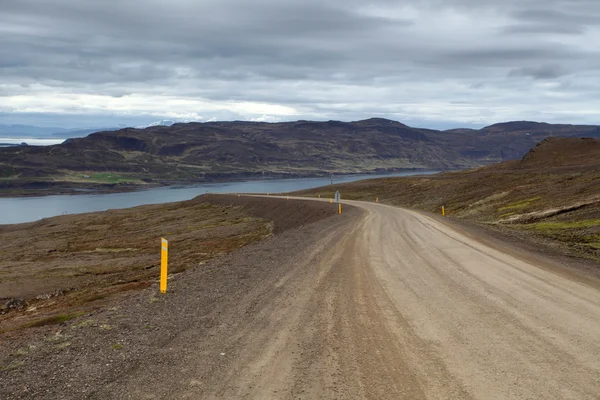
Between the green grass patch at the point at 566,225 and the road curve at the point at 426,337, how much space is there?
614 inches

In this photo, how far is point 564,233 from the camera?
2616 cm

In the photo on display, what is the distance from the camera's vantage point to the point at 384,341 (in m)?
8.03

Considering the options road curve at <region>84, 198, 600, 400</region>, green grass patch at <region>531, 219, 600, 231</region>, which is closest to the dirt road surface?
road curve at <region>84, 198, 600, 400</region>

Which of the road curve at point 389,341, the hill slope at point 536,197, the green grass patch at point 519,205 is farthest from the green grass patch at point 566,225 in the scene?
the road curve at point 389,341

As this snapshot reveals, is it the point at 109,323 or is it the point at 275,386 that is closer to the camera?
the point at 275,386

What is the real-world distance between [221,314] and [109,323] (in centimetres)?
223

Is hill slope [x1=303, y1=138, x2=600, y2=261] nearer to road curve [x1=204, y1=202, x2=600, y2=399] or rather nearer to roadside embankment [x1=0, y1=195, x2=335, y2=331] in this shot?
road curve [x1=204, y1=202, x2=600, y2=399]

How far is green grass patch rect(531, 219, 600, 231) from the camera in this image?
27511 millimetres

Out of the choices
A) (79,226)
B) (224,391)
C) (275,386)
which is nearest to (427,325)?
(275,386)

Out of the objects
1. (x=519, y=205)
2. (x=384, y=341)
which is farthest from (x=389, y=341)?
(x=519, y=205)

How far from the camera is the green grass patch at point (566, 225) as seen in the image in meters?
27.5

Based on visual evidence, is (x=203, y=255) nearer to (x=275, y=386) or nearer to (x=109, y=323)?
→ (x=109, y=323)

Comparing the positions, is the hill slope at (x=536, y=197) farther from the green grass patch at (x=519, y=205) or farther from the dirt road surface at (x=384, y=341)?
the dirt road surface at (x=384, y=341)

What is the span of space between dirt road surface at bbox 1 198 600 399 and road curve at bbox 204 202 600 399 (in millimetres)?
26
